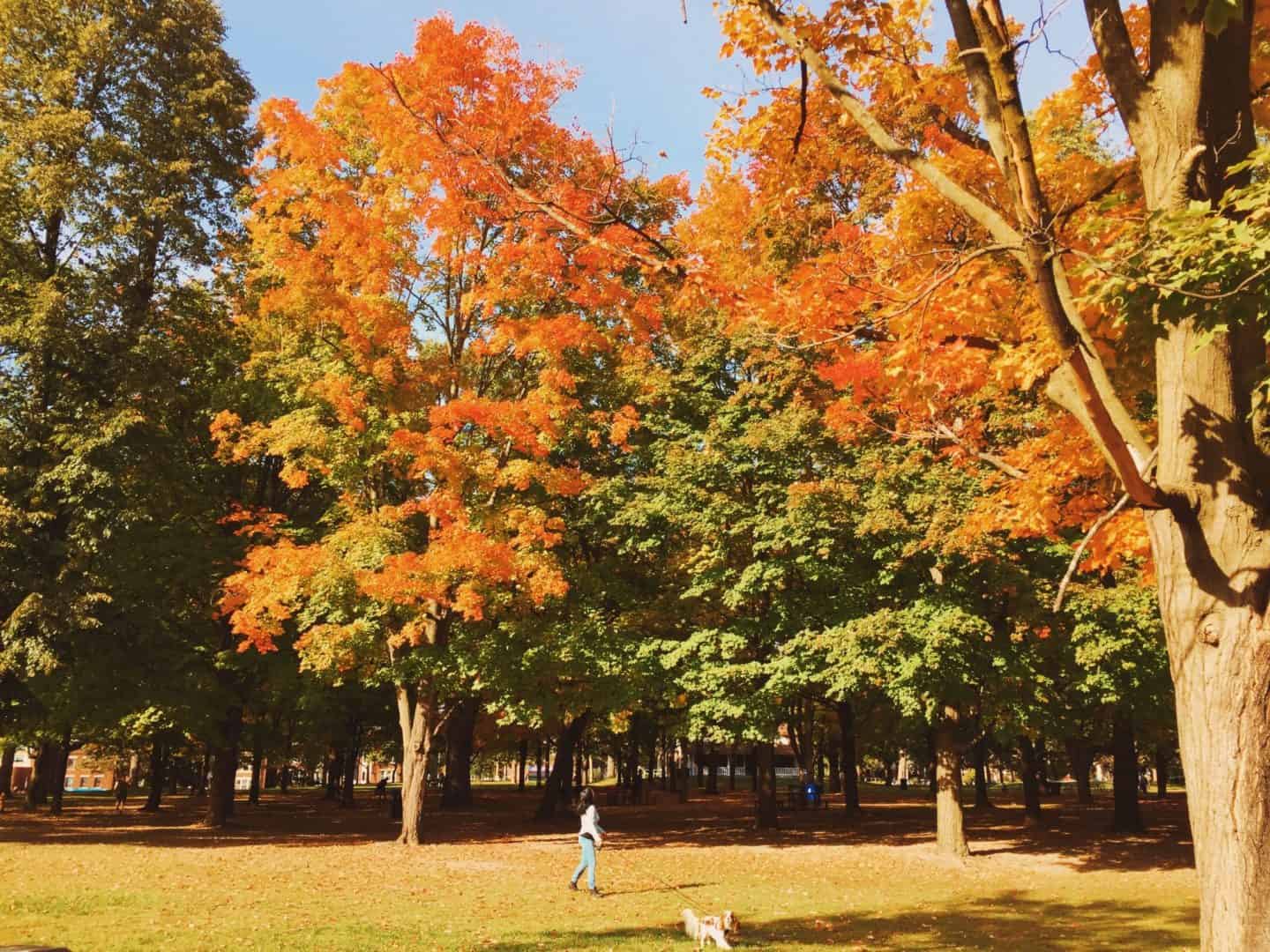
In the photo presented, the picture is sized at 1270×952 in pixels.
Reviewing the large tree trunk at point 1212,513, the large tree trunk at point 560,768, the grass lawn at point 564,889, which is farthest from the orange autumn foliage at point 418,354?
the large tree trunk at point 1212,513

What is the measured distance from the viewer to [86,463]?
792 inches

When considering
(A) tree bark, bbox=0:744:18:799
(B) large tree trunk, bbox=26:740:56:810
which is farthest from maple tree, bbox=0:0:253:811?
(A) tree bark, bbox=0:744:18:799

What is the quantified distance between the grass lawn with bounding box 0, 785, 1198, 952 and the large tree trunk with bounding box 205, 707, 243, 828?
2.67ft

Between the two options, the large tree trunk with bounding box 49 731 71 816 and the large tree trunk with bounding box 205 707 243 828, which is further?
the large tree trunk with bounding box 49 731 71 816

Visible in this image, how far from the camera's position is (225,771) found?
2688 cm

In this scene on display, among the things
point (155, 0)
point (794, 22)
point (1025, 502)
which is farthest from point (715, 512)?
point (155, 0)

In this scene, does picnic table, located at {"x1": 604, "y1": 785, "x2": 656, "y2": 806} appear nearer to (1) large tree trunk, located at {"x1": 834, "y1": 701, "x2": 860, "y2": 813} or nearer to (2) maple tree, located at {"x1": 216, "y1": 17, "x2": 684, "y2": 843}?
(1) large tree trunk, located at {"x1": 834, "y1": 701, "x2": 860, "y2": 813}

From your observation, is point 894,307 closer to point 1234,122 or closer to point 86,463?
point 1234,122

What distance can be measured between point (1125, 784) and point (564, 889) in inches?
744

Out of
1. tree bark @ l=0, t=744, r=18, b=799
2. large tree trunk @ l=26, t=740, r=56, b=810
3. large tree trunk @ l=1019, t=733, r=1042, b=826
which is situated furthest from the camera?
tree bark @ l=0, t=744, r=18, b=799

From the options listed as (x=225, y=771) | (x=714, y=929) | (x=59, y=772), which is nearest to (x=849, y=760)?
(x=225, y=771)

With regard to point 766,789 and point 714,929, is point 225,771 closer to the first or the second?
point 766,789

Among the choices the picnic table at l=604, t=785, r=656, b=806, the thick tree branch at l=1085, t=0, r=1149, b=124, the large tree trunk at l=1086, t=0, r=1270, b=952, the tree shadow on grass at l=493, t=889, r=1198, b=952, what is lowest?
the picnic table at l=604, t=785, r=656, b=806

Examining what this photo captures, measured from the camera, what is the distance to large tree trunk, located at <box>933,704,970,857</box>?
19.7m
